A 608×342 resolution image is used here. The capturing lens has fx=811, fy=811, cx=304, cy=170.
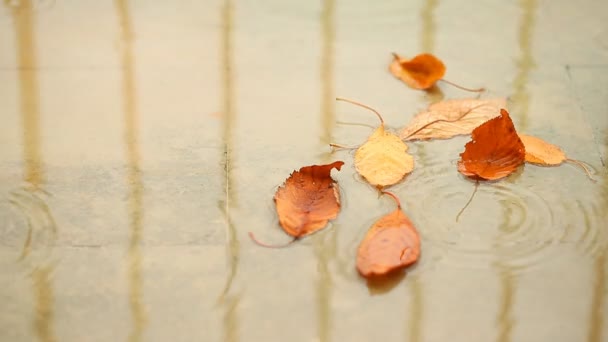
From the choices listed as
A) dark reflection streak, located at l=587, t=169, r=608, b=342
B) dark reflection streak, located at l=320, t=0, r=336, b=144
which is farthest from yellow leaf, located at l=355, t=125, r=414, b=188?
dark reflection streak, located at l=587, t=169, r=608, b=342

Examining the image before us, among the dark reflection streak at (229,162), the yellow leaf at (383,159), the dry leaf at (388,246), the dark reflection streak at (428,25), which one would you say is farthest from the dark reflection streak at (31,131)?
the dark reflection streak at (428,25)

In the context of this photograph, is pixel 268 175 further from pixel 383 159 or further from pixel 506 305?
pixel 506 305

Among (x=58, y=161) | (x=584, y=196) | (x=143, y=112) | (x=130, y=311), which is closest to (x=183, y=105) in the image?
(x=143, y=112)

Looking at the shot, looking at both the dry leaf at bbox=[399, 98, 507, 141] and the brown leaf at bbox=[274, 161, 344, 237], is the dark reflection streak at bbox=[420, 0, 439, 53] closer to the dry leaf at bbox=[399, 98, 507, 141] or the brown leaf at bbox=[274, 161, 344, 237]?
the dry leaf at bbox=[399, 98, 507, 141]

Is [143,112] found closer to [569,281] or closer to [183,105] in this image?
[183,105]

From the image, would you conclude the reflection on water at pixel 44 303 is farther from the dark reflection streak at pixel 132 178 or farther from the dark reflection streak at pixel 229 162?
the dark reflection streak at pixel 229 162

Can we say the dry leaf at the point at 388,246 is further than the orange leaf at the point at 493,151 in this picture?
No
